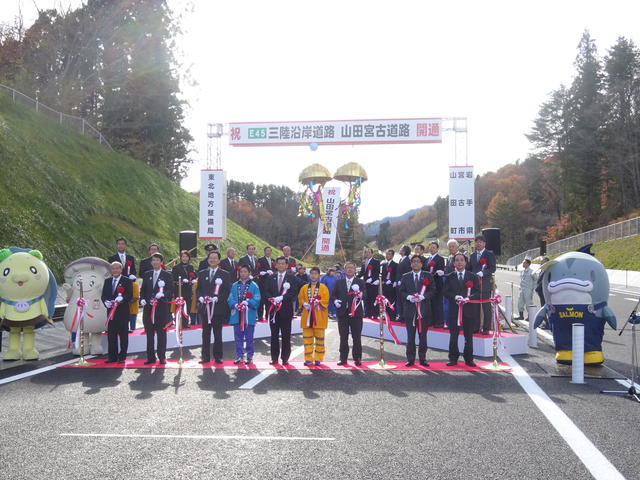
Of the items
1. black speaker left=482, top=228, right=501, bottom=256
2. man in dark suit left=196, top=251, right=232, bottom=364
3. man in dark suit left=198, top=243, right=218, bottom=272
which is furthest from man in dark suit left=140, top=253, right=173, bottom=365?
black speaker left=482, top=228, right=501, bottom=256

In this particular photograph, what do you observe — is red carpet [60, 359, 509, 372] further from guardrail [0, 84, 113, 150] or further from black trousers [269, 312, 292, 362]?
guardrail [0, 84, 113, 150]

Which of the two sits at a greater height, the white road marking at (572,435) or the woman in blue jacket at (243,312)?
the woman in blue jacket at (243,312)

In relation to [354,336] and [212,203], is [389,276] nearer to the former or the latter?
[354,336]

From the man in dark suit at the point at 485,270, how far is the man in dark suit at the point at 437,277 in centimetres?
76

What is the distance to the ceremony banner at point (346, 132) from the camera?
18094mm

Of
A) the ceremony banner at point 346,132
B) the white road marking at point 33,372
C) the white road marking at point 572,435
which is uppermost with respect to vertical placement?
the ceremony banner at point 346,132

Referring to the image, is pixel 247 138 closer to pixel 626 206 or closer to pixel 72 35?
pixel 72 35

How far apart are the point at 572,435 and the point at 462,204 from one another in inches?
489

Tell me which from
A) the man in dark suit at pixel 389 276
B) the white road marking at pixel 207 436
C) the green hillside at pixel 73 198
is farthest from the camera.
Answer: the green hillside at pixel 73 198

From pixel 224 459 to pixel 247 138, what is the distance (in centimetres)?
1548

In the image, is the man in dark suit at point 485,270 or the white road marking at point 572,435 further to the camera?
the man in dark suit at point 485,270

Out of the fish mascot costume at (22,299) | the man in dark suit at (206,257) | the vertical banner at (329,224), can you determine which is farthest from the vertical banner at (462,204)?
the fish mascot costume at (22,299)

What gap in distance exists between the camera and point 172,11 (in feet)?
132

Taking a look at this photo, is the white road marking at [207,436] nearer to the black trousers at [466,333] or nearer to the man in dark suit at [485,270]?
the black trousers at [466,333]
